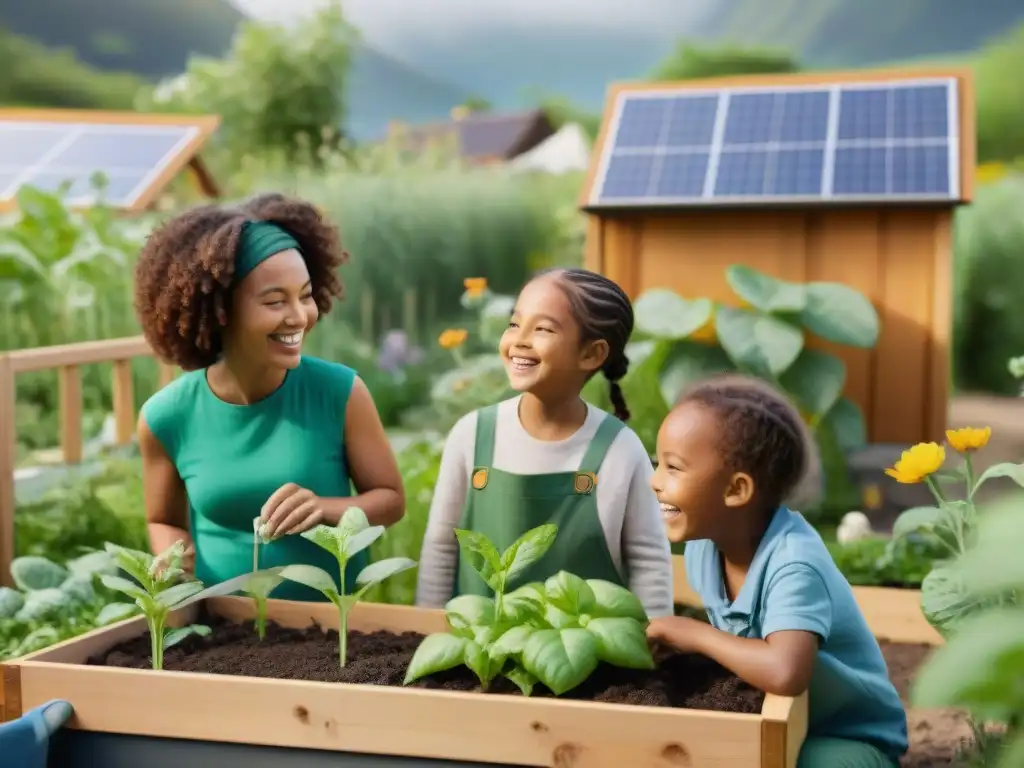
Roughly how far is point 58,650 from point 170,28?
2867 centimetres

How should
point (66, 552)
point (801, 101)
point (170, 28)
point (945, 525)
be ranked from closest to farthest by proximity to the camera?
1. point (945, 525)
2. point (66, 552)
3. point (801, 101)
4. point (170, 28)

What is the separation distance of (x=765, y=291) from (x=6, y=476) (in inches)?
96.6

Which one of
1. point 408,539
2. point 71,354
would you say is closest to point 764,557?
point 408,539

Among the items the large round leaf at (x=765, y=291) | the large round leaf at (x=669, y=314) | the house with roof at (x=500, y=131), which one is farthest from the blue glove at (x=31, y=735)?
the house with roof at (x=500, y=131)

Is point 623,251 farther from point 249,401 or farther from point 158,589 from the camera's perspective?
point 158,589

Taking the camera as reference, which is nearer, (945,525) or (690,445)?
(690,445)

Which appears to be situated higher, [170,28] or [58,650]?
[170,28]

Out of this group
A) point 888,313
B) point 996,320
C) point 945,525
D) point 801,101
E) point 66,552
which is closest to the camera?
point 945,525

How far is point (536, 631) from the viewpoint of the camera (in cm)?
159

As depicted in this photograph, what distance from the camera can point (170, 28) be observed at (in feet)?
92.5

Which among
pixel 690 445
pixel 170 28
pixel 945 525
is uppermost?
pixel 170 28

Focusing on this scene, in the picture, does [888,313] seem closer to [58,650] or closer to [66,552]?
[66,552]

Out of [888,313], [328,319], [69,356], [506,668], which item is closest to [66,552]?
[69,356]

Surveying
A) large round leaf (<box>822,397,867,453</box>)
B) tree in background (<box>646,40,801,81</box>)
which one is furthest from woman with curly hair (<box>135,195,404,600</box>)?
tree in background (<box>646,40,801,81</box>)
